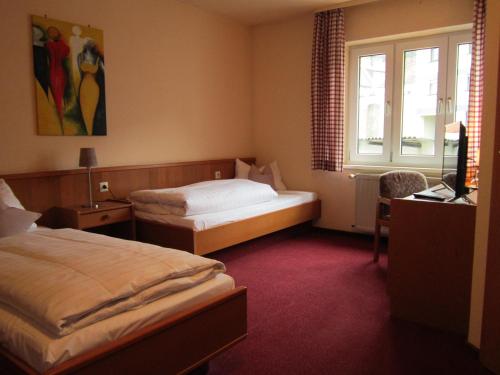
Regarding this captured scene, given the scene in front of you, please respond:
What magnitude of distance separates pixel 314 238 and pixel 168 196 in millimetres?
1904

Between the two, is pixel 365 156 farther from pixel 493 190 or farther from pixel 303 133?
A: pixel 493 190

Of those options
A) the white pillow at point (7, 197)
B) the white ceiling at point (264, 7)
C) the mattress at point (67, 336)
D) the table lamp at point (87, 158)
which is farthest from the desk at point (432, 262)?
the white ceiling at point (264, 7)

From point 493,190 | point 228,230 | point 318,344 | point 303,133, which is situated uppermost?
point 303,133

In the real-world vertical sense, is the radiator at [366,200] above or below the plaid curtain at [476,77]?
below

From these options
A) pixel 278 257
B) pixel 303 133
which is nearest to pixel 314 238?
pixel 278 257

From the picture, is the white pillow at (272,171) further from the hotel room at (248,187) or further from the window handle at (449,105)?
the window handle at (449,105)

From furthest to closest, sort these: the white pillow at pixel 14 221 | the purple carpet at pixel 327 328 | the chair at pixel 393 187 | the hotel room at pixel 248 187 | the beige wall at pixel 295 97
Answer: the beige wall at pixel 295 97
the chair at pixel 393 187
the white pillow at pixel 14 221
the purple carpet at pixel 327 328
the hotel room at pixel 248 187

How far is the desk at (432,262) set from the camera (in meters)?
2.27

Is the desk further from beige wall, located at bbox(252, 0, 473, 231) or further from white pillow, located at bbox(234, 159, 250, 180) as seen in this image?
white pillow, located at bbox(234, 159, 250, 180)

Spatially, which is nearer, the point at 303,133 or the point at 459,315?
the point at 459,315

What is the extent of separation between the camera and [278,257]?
389 centimetres

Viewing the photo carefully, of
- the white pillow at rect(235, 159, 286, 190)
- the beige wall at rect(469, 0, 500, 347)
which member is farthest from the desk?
the white pillow at rect(235, 159, 286, 190)

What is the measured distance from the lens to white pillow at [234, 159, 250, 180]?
194 inches

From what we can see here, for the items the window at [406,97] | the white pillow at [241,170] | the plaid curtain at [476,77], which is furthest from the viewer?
the white pillow at [241,170]
